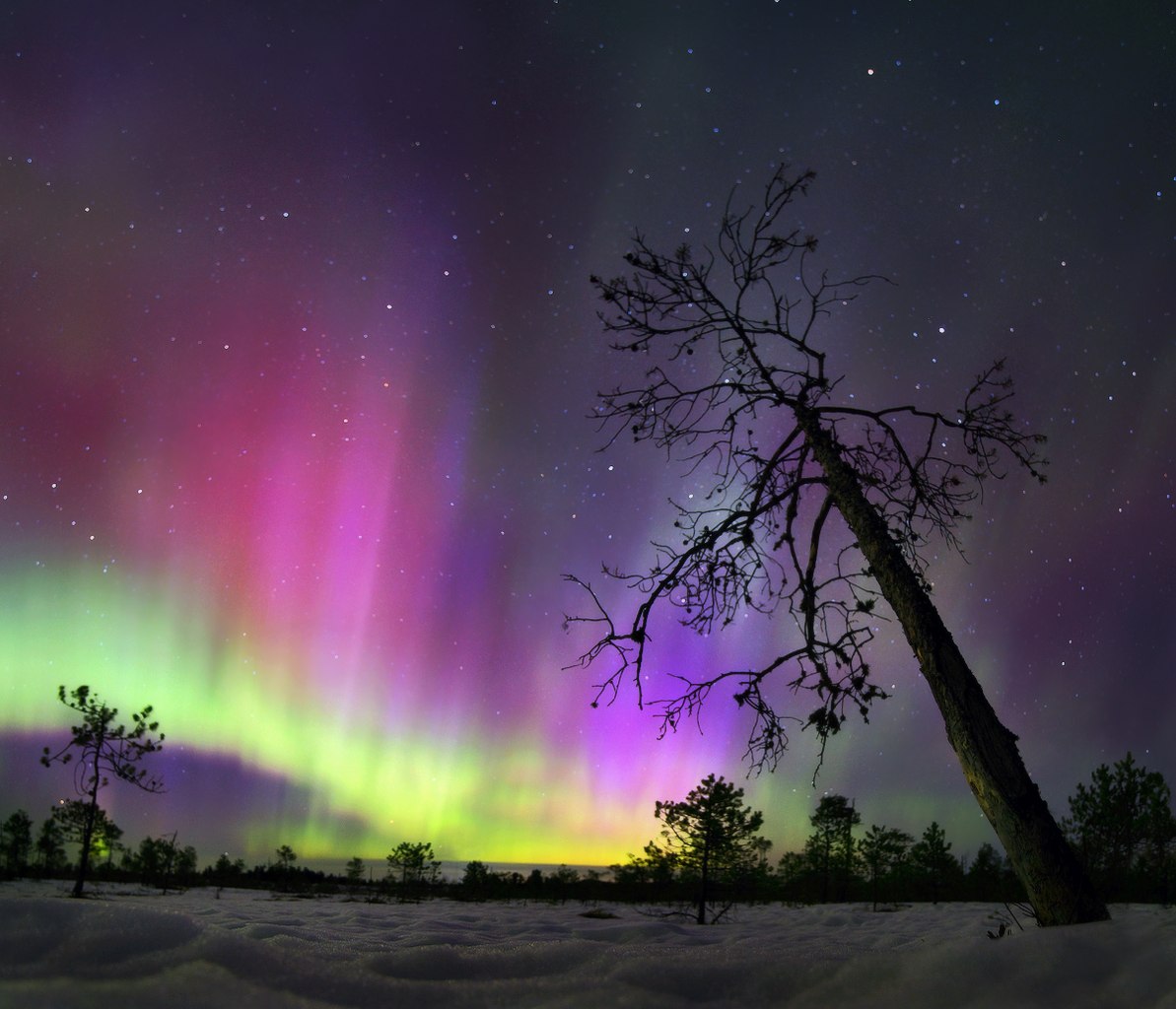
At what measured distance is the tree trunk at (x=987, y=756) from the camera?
303cm

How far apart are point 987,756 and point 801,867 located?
4117 centimetres

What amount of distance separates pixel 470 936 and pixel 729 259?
4981 millimetres

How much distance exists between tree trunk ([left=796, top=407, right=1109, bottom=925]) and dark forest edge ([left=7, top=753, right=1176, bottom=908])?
8.07 meters

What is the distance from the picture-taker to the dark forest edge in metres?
17.9

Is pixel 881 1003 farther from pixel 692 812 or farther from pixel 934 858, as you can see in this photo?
pixel 934 858

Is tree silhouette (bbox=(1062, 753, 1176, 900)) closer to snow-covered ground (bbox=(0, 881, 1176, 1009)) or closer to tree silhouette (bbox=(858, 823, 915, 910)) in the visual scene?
tree silhouette (bbox=(858, 823, 915, 910))

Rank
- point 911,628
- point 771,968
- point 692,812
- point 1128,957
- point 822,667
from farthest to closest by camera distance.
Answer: point 692,812 → point 822,667 → point 911,628 → point 771,968 → point 1128,957

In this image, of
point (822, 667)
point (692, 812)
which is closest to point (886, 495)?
point (822, 667)

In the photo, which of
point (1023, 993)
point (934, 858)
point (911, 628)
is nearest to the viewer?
point (1023, 993)

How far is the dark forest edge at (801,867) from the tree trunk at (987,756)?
8.07m

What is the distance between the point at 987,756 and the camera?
3289 mm

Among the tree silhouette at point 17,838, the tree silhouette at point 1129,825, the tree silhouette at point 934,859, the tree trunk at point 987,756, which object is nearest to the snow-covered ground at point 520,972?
the tree trunk at point 987,756

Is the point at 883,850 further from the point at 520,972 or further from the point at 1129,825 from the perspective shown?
the point at 520,972

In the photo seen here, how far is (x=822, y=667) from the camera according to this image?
186 inches
